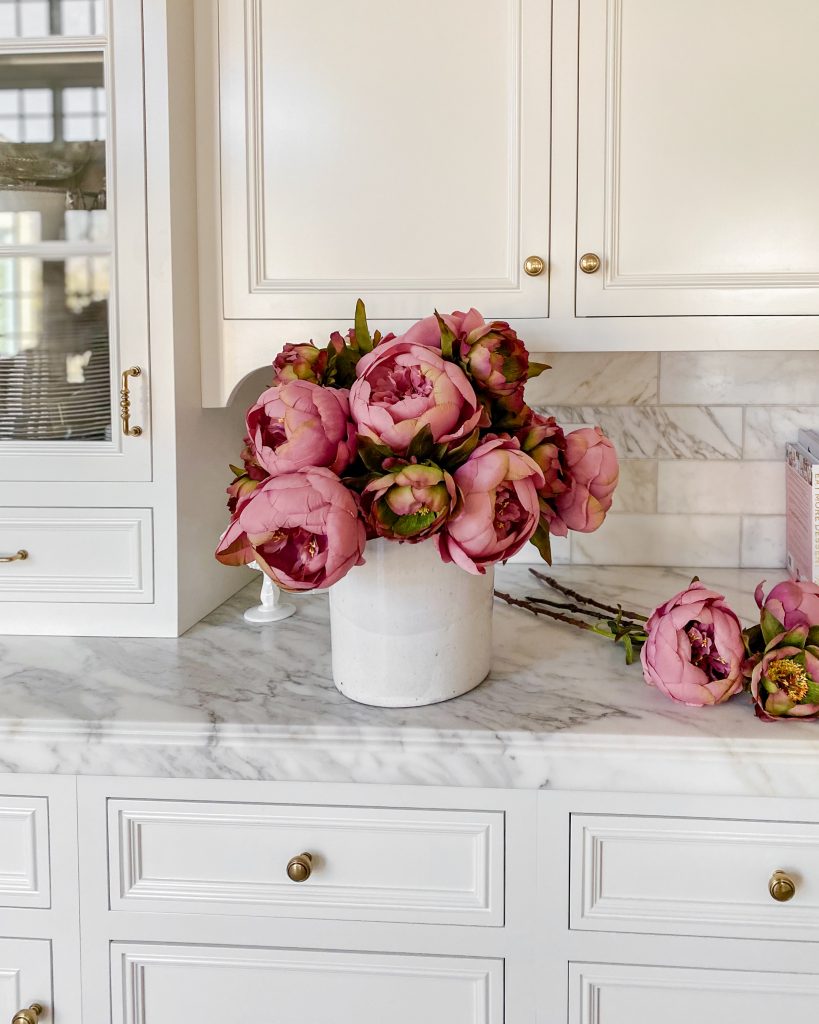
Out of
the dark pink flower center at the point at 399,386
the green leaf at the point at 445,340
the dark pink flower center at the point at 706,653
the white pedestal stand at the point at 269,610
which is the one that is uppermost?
the green leaf at the point at 445,340

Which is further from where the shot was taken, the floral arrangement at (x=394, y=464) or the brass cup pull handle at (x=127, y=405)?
the brass cup pull handle at (x=127, y=405)

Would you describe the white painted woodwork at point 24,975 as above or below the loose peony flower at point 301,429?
below

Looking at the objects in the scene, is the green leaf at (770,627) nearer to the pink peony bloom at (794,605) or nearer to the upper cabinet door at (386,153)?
the pink peony bloom at (794,605)

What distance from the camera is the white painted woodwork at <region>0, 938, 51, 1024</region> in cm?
108

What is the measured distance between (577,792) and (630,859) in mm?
90

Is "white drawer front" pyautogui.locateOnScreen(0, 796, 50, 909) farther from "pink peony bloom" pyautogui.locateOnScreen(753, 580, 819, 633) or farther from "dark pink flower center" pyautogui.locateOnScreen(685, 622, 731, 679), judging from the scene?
"pink peony bloom" pyautogui.locateOnScreen(753, 580, 819, 633)

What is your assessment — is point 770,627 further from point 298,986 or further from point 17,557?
point 17,557

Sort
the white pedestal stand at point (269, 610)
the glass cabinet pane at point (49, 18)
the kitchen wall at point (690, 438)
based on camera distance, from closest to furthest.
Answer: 1. the glass cabinet pane at point (49, 18)
2. the white pedestal stand at point (269, 610)
3. the kitchen wall at point (690, 438)

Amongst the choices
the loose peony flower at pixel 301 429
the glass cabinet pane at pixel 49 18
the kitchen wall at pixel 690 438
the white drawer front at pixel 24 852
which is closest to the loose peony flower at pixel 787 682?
the loose peony flower at pixel 301 429

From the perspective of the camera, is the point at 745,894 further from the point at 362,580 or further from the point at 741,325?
the point at 741,325

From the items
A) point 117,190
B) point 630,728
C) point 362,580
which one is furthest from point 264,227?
point 630,728

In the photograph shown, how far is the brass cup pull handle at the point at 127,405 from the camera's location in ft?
4.22

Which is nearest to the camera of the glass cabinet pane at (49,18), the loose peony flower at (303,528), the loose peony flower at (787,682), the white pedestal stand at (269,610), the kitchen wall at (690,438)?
the loose peony flower at (303,528)

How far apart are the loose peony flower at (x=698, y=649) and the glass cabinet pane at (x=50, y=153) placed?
2.90 ft
